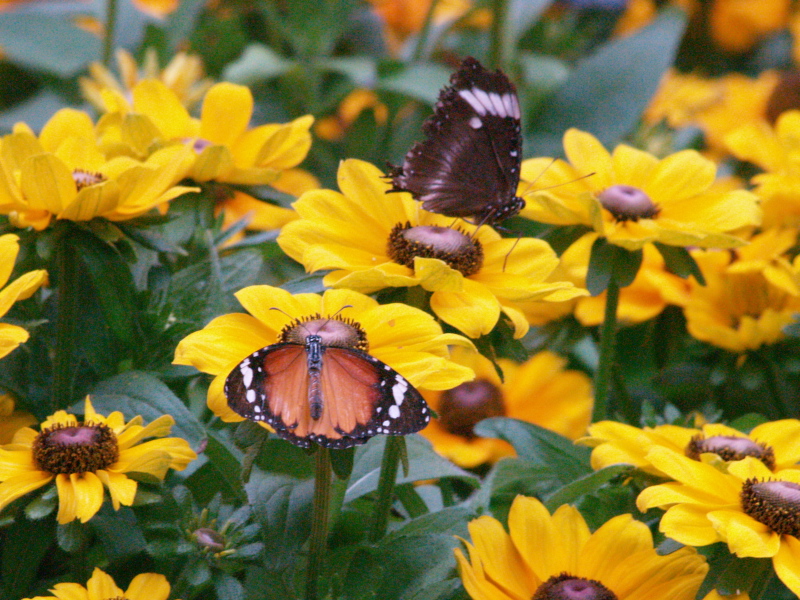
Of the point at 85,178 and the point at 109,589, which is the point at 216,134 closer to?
the point at 85,178

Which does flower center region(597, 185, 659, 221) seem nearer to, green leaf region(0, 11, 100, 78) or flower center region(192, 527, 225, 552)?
flower center region(192, 527, 225, 552)

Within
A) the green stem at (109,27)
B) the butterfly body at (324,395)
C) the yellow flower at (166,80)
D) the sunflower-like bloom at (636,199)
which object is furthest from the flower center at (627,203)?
the green stem at (109,27)

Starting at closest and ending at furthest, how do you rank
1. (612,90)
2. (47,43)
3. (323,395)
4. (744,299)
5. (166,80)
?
1. (323,395)
2. (744,299)
3. (166,80)
4. (612,90)
5. (47,43)

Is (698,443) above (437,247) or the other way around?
the other way around

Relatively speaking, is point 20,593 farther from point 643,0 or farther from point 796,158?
point 643,0

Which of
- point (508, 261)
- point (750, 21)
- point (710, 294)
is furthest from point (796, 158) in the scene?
point (750, 21)

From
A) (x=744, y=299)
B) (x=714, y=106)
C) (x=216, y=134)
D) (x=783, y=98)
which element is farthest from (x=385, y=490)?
(x=714, y=106)

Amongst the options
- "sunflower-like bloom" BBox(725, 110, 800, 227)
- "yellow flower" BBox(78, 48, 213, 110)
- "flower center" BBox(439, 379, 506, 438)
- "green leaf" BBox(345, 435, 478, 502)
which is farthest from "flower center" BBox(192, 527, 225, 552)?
"yellow flower" BBox(78, 48, 213, 110)
